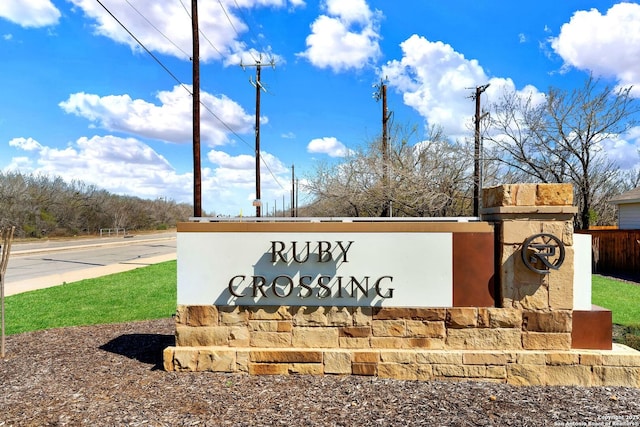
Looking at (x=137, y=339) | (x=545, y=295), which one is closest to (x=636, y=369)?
(x=545, y=295)

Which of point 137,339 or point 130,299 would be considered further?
point 130,299

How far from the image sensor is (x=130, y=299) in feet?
33.1

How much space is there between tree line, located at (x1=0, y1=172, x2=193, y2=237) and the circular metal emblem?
28.4 meters

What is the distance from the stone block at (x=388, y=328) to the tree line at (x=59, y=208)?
27619 mm

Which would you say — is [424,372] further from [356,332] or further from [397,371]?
[356,332]

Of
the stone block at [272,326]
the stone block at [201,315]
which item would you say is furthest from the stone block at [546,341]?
the stone block at [201,315]

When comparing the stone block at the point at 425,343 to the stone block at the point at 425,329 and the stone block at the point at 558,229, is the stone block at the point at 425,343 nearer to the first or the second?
the stone block at the point at 425,329

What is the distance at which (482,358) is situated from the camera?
448 cm

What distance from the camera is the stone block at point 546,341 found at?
14.8 feet

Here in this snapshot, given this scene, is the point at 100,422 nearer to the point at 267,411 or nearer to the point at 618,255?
the point at 267,411

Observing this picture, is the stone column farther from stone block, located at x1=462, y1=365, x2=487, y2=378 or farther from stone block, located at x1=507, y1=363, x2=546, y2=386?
stone block, located at x1=462, y1=365, x2=487, y2=378

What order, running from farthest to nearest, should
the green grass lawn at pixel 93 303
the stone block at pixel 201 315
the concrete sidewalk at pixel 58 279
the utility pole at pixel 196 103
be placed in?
1. the utility pole at pixel 196 103
2. the concrete sidewalk at pixel 58 279
3. the green grass lawn at pixel 93 303
4. the stone block at pixel 201 315

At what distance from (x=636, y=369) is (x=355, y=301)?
127 inches

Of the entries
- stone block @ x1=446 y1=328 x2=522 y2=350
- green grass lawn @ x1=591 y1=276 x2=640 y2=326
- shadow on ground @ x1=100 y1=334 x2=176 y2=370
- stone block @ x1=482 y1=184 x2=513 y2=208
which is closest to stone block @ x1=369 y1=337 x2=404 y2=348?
stone block @ x1=446 y1=328 x2=522 y2=350
